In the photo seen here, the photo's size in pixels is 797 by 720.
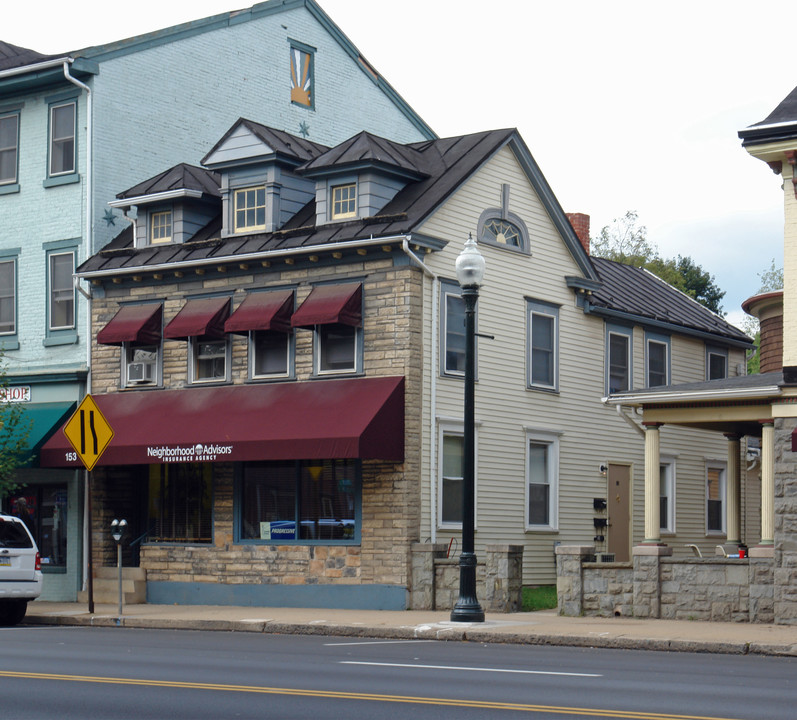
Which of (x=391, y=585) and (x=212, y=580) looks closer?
(x=391, y=585)

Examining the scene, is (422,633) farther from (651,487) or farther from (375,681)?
(375,681)

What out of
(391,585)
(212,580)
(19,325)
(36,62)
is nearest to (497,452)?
(391,585)

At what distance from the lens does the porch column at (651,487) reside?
21219mm

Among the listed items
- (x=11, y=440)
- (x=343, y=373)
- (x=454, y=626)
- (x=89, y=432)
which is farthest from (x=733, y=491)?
(x=11, y=440)

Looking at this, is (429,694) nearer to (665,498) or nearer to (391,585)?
(391,585)

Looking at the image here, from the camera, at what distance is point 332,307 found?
2272 centimetres

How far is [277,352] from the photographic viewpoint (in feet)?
79.5

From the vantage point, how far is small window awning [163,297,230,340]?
2428 centimetres

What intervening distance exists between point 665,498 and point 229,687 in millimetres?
19852

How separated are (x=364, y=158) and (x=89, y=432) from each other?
6.80m

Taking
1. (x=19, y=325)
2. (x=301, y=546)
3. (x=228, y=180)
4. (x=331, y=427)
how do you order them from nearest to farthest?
1. (x=331, y=427)
2. (x=301, y=546)
3. (x=228, y=180)
4. (x=19, y=325)

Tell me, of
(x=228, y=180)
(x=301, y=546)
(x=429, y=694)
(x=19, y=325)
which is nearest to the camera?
(x=429, y=694)

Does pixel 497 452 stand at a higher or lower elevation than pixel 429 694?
higher

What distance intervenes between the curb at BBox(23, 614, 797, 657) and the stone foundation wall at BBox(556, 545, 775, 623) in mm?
3305
